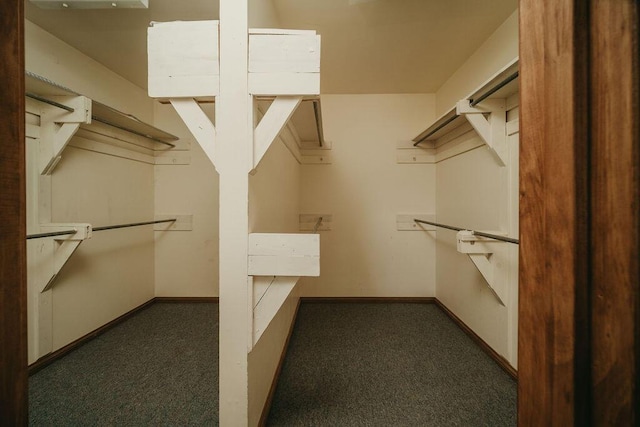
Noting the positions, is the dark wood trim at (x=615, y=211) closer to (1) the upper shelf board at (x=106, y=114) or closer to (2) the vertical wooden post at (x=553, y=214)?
(2) the vertical wooden post at (x=553, y=214)

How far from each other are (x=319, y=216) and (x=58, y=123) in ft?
6.61

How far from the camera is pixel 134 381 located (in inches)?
50.8

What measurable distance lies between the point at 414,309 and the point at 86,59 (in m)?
3.51

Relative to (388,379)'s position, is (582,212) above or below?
above

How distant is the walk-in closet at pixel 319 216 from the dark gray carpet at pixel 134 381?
13mm

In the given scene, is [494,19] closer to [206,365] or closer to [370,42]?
[370,42]

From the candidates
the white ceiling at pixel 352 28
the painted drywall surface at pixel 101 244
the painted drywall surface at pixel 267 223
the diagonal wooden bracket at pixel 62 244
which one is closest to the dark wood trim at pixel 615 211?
the painted drywall surface at pixel 267 223

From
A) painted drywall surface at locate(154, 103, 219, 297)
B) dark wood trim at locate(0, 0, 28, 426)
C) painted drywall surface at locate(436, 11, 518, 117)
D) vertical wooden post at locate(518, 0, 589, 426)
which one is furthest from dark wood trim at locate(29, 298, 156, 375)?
painted drywall surface at locate(436, 11, 518, 117)

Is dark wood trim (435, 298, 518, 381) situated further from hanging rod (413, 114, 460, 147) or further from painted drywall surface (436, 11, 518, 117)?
painted drywall surface (436, 11, 518, 117)

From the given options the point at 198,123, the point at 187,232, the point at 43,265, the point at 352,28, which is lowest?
the point at 43,265

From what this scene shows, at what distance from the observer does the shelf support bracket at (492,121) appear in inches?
54.6

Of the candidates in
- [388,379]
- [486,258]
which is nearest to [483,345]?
[486,258]

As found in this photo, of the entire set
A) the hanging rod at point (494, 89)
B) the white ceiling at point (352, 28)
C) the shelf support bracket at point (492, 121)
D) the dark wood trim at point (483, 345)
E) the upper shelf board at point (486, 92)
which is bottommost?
the dark wood trim at point (483, 345)

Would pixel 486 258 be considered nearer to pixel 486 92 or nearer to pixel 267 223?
pixel 486 92
